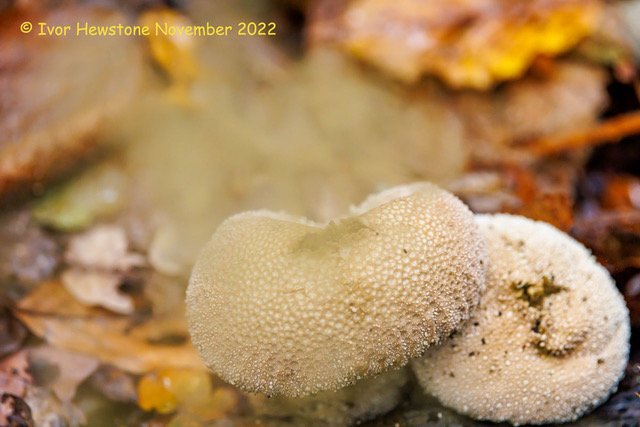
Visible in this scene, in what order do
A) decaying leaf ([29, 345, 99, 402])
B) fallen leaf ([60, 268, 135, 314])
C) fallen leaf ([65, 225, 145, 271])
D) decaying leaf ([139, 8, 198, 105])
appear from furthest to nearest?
decaying leaf ([139, 8, 198, 105]), fallen leaf ([65, 225, 145, 271]), fallen leaf ([60, 268, 135, 314]), decaying leaf ([29, 345, 99, 402])

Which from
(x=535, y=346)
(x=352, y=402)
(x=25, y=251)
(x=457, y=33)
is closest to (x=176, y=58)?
(x=25, y=251)

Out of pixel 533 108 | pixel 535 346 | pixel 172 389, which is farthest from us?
pixel 533 108

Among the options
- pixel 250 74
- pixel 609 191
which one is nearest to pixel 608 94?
pixel 609 191

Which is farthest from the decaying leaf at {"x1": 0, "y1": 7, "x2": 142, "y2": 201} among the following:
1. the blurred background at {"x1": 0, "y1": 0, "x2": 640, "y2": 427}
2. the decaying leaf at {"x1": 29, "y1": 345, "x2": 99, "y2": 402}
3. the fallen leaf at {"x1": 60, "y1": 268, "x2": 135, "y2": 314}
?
the decaying leaf at {"x1": 29, "y1": 345, "x2": 99, "y2": 402}

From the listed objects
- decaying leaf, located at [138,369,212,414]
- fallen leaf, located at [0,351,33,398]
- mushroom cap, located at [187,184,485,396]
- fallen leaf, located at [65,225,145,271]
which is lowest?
decaying leaf, located at [138,369,212,414]

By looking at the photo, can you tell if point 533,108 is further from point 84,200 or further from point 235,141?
point 84,200

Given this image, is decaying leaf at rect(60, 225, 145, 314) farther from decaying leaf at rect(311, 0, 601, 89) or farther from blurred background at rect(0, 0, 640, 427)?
decaying leaf at rect(311, 0, 601, 89)

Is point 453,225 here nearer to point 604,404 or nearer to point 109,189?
point 604,404
